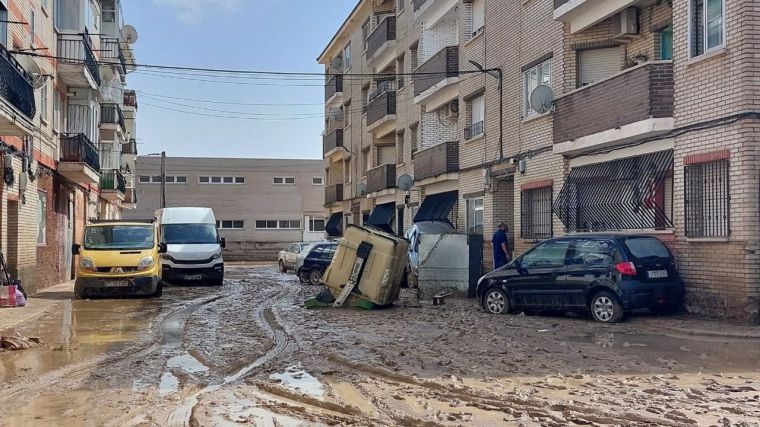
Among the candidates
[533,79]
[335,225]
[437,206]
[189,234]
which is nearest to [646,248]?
[533,79]

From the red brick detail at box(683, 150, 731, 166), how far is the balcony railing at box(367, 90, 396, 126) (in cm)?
1937

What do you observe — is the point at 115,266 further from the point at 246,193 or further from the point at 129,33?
the point at 246,193

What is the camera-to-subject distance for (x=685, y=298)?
13.2 m

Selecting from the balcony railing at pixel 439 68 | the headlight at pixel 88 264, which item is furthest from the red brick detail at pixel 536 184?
the headlight at pixel 88 264

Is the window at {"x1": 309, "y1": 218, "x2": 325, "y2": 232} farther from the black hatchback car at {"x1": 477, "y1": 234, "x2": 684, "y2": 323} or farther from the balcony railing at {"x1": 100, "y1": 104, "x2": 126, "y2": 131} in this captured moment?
the black hatchback car at {"x1": 477, "y1": 234, "x2": 684, "y2": 323}

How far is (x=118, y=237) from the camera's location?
19891 millimetres

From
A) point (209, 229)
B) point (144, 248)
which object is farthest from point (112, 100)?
Result: point (144, 248)

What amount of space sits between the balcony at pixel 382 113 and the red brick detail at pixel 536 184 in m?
13.1

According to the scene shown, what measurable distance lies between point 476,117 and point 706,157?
11.0m

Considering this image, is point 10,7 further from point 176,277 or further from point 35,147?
point 176,277

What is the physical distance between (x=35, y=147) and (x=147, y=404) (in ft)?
53.5

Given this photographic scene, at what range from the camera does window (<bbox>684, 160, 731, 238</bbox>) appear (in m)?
12.6

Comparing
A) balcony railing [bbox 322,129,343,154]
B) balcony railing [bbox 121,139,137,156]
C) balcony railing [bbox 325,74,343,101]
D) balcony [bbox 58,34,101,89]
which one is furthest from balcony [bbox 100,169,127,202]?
balcony railing [bbox 325,74,343,101]

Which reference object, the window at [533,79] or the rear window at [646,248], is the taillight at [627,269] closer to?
the rear window at [646,248]
